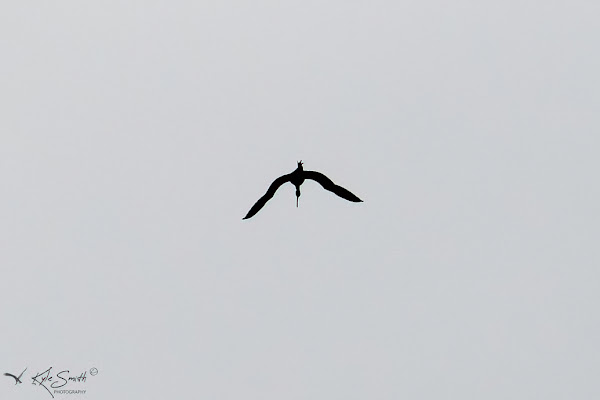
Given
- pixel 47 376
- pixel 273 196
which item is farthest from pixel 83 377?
pixel 273 196

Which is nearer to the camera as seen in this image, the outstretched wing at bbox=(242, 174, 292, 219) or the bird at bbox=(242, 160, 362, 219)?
the bird at bbox=(242, 160, 362, 219)

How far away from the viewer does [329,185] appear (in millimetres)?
39281

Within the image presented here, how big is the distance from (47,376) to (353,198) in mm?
22702

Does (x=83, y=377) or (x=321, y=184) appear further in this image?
(x=83, y=377)

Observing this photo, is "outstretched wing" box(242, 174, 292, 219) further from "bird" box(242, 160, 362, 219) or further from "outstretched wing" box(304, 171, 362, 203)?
"outstretched wing" box(304, 171, 362, 203)

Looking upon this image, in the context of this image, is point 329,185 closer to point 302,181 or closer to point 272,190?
point 302,181

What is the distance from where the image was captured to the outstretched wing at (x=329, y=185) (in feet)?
127

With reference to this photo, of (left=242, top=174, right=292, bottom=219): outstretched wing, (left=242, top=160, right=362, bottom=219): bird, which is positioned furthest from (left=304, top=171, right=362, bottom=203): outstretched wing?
(left=242, top=174, right=292, bottom=219): outstretched wing

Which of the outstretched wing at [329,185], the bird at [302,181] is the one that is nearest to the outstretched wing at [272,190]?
the bird at [302,181]

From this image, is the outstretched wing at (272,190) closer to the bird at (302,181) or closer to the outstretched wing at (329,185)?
the bird at (302,181)

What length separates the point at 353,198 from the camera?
3919 cm

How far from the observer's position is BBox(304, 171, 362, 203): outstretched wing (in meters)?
38.8

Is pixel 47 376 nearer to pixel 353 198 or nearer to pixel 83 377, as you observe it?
pixel 83 377

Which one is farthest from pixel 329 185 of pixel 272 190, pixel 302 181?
pixel 272 190
